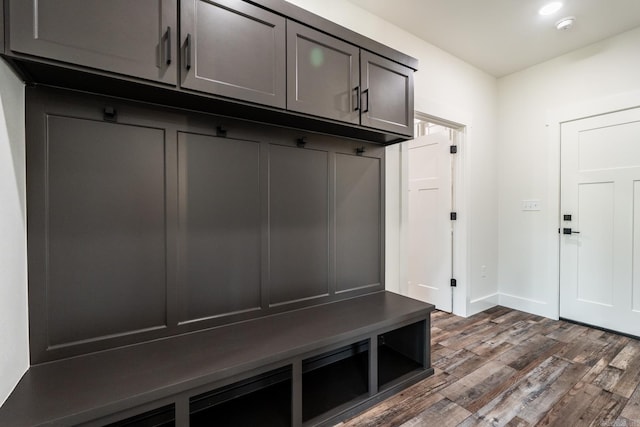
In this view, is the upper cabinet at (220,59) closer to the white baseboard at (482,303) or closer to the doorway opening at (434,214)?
the doorway opening at (434,214)

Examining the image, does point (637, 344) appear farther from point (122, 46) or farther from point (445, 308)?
point (122, 46)

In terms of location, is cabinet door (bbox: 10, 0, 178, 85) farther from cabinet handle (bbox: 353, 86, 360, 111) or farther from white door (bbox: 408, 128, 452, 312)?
white door (bbox: 408, 128, 452, 312)

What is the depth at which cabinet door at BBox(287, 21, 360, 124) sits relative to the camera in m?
1.57

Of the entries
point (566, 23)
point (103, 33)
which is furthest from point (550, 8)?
point (103, 33)

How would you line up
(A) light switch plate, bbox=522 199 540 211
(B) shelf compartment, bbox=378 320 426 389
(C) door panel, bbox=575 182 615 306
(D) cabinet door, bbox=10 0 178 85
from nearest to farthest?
(D) cabinet door, bbox=10 0 178 85 < (B) shelf compartment, bbox=378 320 426 389 < (C) door panel, bbox=575 182 615 306 < (A) light switch plate, bbox=522 199 540 211

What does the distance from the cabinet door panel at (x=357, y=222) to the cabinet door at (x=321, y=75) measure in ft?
1.47

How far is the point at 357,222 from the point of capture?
222 cm

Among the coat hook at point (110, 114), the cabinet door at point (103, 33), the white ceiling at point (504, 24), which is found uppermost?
the white ceiling at point (504, 24)

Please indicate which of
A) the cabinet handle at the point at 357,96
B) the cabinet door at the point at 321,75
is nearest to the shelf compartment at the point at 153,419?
the cabinet door at the point at 321,75

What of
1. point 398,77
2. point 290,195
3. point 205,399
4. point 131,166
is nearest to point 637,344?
point 398,77

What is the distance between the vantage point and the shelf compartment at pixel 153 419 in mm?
1419

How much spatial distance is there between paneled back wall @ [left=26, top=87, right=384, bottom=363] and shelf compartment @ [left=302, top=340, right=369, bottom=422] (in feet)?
1.51

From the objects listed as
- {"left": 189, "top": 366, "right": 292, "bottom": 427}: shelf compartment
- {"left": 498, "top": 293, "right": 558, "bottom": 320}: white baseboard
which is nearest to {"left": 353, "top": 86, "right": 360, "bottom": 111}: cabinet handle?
{"left": 189, "top": 366, "right": 292, "bottom": 427}: shelf compartment

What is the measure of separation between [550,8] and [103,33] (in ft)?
9.88
